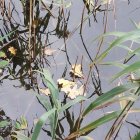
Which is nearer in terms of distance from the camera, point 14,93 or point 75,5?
point 14,93

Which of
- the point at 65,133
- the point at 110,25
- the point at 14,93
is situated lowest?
the point at 65,133

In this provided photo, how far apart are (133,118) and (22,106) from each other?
66 cm

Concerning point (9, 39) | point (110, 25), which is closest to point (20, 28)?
point (9, 39)

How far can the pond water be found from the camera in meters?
2.04

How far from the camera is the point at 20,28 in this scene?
2531mm

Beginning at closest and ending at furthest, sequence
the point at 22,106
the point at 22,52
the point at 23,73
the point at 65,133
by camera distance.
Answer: the point at 65,133 → the point at 22,106 → the point at 23,73 → the point at 22,52

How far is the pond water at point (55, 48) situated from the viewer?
2.04 metres


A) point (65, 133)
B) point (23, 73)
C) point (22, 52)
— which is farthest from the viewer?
point (22, 52)

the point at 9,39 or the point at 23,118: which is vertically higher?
the point at 9,39

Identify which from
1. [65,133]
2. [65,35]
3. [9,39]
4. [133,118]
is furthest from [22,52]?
[133,118]

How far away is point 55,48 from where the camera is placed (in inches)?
94.0

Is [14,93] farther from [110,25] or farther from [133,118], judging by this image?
[110,25]

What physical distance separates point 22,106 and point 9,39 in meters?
0.63

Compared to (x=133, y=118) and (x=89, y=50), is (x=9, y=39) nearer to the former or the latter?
(x=89, y=50)
